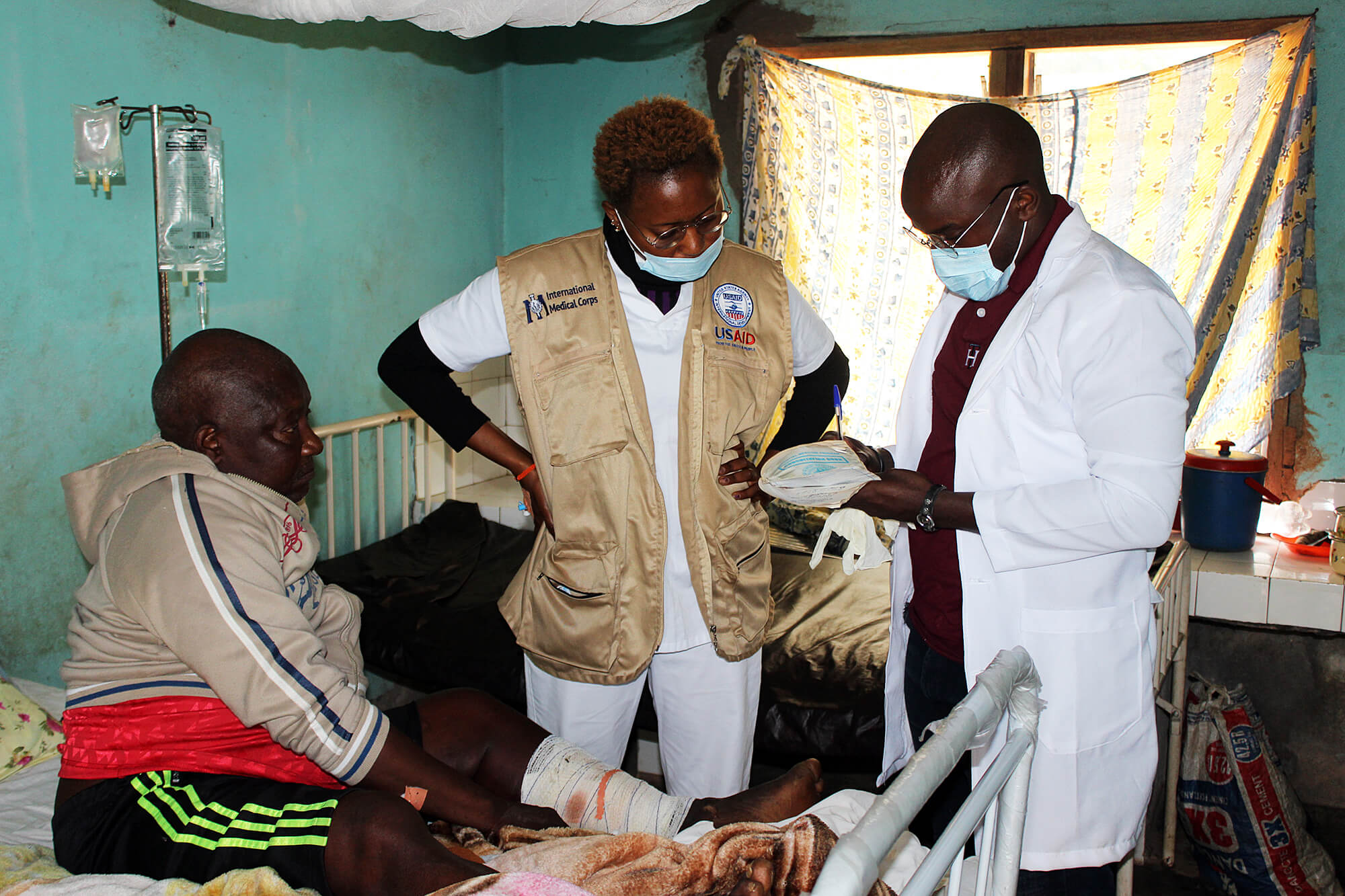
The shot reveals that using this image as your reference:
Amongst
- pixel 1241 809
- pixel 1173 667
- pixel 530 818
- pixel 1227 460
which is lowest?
pixel 1241 809

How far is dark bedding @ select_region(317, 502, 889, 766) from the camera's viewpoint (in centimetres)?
248

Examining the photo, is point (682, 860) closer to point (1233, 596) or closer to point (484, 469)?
point (1233, 596)

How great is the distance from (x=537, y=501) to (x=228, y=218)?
1.72 meters

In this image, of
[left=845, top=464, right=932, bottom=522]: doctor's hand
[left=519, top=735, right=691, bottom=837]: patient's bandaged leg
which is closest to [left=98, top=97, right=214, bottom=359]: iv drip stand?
[left=519, top=735, right=691, bottom=837]: patient's bandaged leg

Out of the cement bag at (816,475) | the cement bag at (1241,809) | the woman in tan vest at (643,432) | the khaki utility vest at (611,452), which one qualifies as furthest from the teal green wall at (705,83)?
the cement bag at (816,475)

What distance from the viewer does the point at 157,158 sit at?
8.40 ft

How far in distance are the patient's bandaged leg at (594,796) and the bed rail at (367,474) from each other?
1.91m

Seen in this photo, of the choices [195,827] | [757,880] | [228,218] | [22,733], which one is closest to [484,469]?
[228,218]

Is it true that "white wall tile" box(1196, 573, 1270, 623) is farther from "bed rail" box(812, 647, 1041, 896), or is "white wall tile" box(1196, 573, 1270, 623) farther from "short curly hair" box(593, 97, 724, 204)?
"short curly hair" box(593, 97, 724, 204)

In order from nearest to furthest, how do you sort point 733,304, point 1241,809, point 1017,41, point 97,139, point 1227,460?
point 733,304, point 97,139, point 1241,809, point 1227,460, point 1017,41

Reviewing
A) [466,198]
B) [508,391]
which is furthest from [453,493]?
[466,198]

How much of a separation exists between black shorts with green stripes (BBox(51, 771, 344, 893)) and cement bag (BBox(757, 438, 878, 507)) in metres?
0.84

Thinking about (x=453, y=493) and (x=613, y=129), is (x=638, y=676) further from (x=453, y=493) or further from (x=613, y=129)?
(x=453, y=493)

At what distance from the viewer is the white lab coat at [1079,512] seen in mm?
1334
